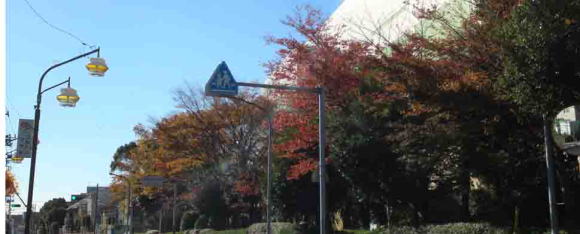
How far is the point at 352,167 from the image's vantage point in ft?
76.9

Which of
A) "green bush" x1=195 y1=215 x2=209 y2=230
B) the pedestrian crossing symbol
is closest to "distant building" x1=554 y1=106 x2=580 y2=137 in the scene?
the pedestrian crossing symbol

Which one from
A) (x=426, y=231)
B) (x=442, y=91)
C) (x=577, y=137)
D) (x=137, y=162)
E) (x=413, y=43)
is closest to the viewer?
(x=577, y=137)

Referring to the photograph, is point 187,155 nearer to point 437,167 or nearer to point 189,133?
point 189,133

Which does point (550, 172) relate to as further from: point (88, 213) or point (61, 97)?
point (88, 213)

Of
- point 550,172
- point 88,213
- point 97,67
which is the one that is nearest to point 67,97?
point 97,67

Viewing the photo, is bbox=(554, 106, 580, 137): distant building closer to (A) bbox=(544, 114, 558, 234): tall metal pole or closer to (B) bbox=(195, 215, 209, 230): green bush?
(A) bbox=(544, 114, 558, 234): tall metal pole

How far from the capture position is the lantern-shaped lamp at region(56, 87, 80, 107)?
57.3ft

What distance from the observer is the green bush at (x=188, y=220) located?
2167 inches

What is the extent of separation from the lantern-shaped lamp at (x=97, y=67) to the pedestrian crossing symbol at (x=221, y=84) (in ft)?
11.3

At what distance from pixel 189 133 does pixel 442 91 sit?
26028mm

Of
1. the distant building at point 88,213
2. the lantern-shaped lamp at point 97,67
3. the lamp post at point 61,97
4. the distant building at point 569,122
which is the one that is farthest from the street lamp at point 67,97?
the distant building at point 88,213

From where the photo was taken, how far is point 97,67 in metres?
16.8

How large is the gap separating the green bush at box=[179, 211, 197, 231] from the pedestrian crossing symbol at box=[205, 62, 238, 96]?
41.3m

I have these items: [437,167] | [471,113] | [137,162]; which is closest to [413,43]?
[471,113]
